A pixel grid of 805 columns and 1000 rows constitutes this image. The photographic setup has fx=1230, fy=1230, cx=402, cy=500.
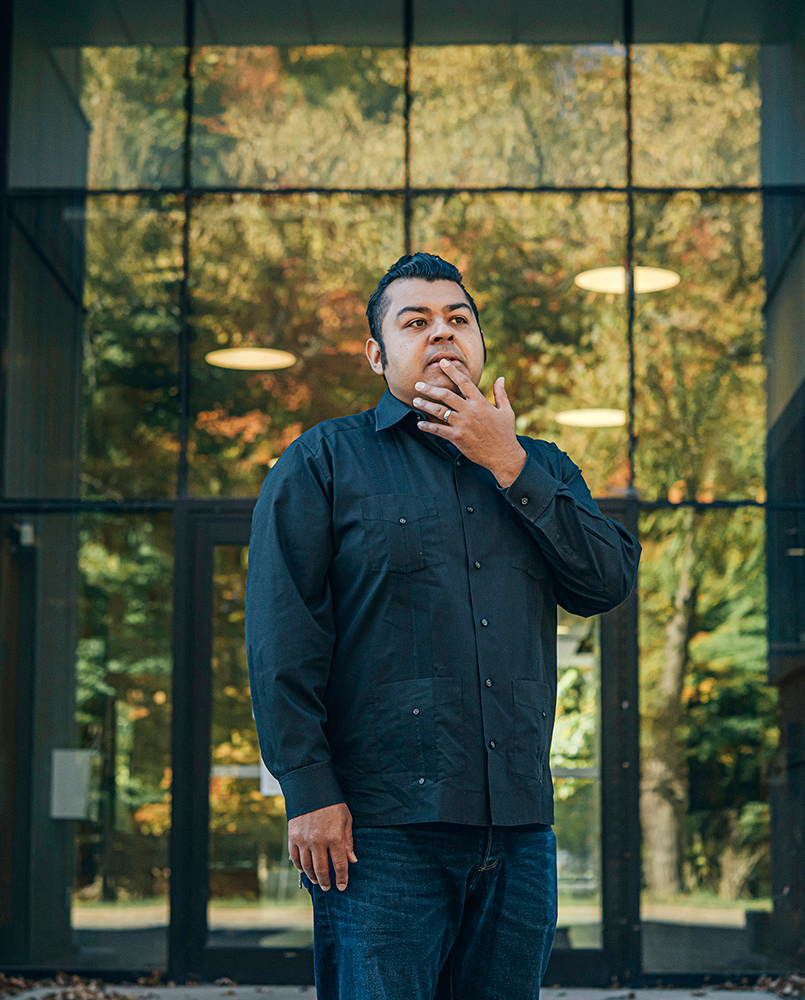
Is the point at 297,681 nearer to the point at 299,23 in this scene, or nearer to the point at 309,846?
the point at 309,846

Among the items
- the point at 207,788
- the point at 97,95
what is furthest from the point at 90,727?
the point at 97,95

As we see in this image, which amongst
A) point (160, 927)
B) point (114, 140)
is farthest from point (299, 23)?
point (160, 927)

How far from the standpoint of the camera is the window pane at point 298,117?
23.4 feet

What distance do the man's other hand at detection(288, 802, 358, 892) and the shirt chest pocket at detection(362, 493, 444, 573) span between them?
17.4 inches

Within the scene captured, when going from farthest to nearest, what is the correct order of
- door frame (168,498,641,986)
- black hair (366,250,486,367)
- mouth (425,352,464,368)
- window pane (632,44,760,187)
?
window pane (632,44,760,187)
door frame (168,498,641,986)
black hair (366,250,486,367)
mouth (425,352,464,368)

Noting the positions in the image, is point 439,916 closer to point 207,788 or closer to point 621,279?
point 207,788

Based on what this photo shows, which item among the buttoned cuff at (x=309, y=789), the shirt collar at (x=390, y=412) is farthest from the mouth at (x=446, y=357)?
the buttoned cuff at (x=309, y=789)

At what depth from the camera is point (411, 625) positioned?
2219 millimetres

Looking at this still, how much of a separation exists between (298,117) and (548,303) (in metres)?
1.83

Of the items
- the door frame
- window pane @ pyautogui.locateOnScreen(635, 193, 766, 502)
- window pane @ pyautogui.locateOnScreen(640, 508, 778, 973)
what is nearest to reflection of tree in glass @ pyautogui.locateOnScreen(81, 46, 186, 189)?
the door frame

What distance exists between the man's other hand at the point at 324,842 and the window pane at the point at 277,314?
483cm

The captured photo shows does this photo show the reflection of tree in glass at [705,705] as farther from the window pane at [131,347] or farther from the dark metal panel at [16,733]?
the dark metal panel at [16,733]

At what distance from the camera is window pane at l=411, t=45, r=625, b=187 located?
7.09 metres

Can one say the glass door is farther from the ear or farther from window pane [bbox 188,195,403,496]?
the ear
